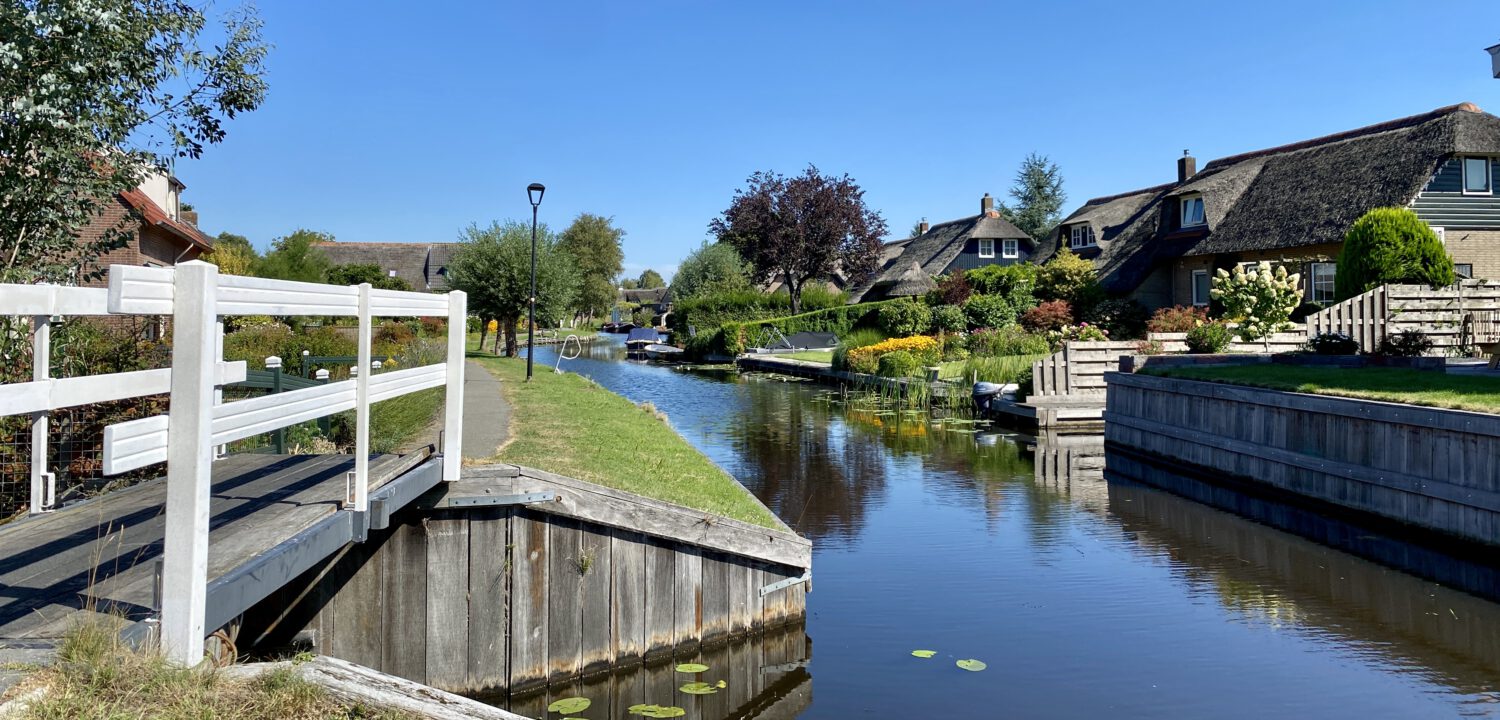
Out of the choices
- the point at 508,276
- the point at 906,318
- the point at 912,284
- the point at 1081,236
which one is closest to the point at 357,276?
the point at 508,276

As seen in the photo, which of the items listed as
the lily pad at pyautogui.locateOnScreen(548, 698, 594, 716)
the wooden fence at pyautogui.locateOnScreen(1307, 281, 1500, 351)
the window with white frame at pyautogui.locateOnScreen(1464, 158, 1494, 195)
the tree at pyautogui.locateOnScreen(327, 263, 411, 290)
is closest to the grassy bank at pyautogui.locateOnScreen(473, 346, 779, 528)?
the lily pad at pyautogui.locateOnScreen(548, 698, 594, 716)

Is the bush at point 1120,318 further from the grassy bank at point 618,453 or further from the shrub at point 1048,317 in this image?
the grassy bank at point 618,453

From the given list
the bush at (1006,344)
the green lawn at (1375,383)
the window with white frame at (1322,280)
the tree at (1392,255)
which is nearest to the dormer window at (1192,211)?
the window with white frame at (1322,280)

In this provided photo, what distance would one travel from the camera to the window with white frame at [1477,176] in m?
32.5

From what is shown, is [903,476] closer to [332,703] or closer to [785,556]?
[785,556]

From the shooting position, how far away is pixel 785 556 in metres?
8.77

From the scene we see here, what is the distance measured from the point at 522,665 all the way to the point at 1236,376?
1344cm

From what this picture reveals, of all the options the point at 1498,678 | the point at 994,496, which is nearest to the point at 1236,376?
the point at 994,496

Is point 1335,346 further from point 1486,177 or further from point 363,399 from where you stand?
point 1486,177

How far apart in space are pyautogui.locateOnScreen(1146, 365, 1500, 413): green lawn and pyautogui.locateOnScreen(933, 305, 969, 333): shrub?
21346mm

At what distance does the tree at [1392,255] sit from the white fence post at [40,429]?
29.5 m

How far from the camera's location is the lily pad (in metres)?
7.20

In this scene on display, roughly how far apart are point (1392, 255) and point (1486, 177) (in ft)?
28.1

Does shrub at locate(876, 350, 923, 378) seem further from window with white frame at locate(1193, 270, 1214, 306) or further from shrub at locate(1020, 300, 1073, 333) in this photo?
window with white frame at locate(1193, 270, 1214, 306)
